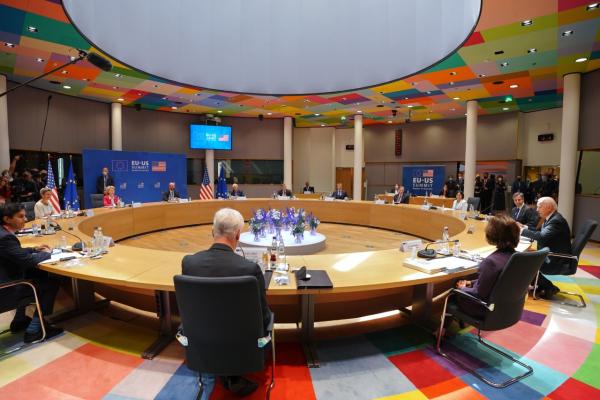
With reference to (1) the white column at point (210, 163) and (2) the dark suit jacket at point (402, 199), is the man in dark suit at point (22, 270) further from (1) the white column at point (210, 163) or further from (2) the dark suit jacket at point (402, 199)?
(1) the white column at point (210, 163)

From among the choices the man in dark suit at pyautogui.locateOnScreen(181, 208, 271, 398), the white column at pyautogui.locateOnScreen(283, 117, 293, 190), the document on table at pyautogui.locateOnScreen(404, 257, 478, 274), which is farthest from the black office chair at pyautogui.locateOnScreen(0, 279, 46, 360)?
the white column at pyautogui.locateOnScreen(283, 117, 293, 190)

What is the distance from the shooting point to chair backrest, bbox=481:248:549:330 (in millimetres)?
2158

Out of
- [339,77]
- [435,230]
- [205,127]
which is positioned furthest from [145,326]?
[205,127]

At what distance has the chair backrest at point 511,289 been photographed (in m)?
2.16

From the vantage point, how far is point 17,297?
101 inches

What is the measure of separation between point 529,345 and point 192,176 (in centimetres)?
1335

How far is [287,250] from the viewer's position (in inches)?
237

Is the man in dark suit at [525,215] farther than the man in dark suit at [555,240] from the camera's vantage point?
Yes

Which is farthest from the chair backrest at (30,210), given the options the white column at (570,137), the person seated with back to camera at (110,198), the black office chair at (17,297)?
the white column at (570,137)

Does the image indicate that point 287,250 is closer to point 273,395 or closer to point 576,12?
point 273,395

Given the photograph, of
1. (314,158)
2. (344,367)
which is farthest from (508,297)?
(314,158)

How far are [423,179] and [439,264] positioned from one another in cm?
1225

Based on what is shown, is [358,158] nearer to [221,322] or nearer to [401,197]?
[401,197]

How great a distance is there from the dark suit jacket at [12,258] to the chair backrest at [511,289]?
345cm
